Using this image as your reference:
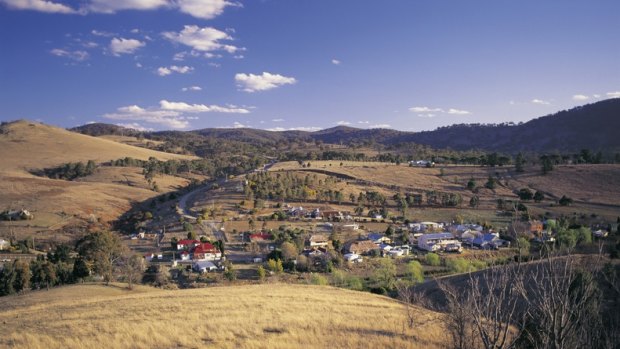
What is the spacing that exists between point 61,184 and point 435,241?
236ft

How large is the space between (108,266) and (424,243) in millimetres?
34515

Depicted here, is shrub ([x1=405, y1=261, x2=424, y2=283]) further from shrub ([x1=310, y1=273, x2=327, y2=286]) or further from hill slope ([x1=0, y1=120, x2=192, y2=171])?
hill slope ([x1=0, y1=120, x2=192, y2=171])

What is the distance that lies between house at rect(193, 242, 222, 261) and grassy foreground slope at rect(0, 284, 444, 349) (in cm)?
2176

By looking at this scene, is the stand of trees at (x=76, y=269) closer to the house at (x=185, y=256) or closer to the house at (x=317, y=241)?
the house at (x=185, y=256)

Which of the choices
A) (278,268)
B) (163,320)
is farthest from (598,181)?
(163,320)

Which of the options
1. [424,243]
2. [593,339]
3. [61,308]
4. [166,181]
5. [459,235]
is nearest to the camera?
[593,339]

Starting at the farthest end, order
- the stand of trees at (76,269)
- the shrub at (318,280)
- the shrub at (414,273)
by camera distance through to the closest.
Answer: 1. the shrub at (318,280)
2. the shrub at (414,273)
3. the stand of trees at (76,269)

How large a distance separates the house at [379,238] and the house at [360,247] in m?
2.51

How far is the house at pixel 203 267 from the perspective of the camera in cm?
4331

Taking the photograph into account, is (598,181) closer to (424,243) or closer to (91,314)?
(424,243)

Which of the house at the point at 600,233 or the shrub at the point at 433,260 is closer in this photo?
the shrub at the point at 433,260

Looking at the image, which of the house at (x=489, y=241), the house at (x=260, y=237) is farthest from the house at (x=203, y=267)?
the house at (x=489, y=241)

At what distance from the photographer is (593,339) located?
11375 mm

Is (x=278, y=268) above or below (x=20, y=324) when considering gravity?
below
